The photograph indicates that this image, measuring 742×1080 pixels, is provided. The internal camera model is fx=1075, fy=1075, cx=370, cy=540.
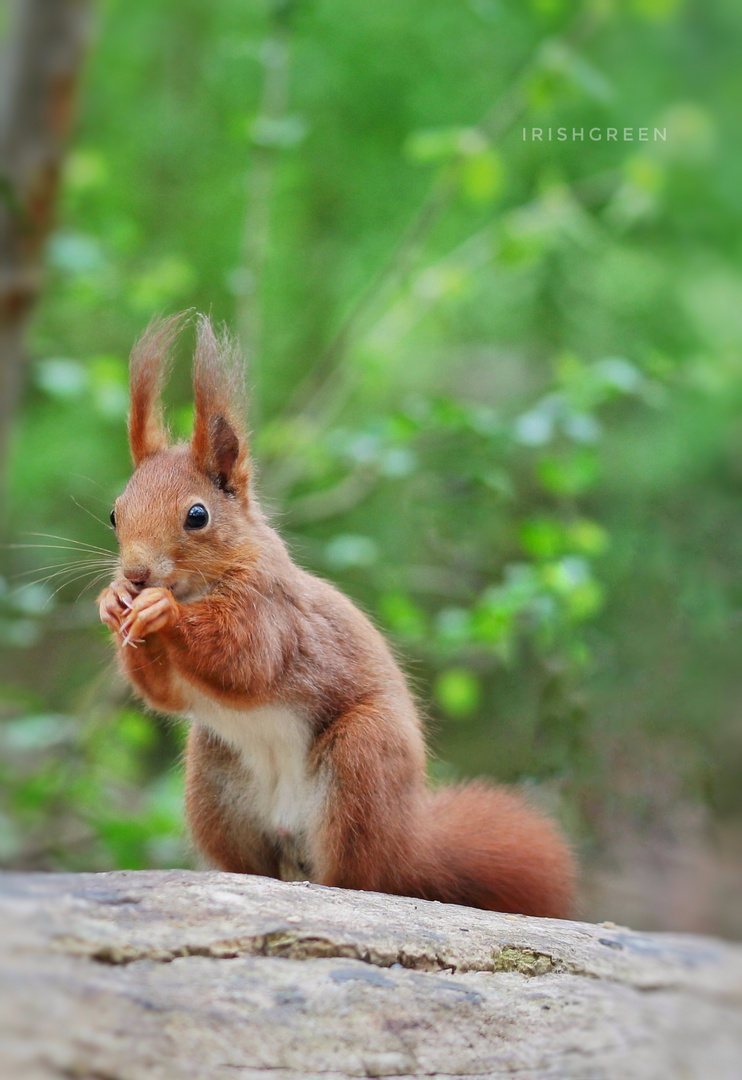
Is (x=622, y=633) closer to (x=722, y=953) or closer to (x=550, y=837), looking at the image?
(x=550, y=837)

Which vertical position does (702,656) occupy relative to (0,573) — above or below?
below

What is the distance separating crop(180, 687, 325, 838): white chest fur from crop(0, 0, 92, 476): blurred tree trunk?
104cm

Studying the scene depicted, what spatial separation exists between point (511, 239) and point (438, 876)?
6.86ft

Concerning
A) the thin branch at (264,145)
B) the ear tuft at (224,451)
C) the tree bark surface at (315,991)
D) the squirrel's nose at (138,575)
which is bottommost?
the tree bark surface at (315,991)

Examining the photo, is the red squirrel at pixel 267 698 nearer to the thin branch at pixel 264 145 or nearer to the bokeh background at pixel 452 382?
the bokeh background at pixel 452 382

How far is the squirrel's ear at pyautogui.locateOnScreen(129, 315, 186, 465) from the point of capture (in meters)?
2.19

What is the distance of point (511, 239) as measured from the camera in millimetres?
3395

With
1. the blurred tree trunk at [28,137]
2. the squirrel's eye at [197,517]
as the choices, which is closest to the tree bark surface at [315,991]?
the squirrel's eye at [197,517]

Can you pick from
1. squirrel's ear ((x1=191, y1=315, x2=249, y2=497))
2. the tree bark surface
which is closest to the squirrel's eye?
squirrel's ear ((x1=191, y1=315, x2=249, y2=497))

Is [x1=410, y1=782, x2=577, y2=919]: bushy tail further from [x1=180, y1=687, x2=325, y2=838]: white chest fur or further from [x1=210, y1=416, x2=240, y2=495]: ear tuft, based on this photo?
[x1=210, y1=416, x2=240, y2=495]: ear tuft

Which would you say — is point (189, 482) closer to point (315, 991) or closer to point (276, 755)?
point (276, 755)

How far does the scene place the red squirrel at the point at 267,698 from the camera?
1.95 metres

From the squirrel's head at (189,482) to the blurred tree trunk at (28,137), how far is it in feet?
1.89

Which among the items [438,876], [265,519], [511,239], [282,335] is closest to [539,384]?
[282,335]
